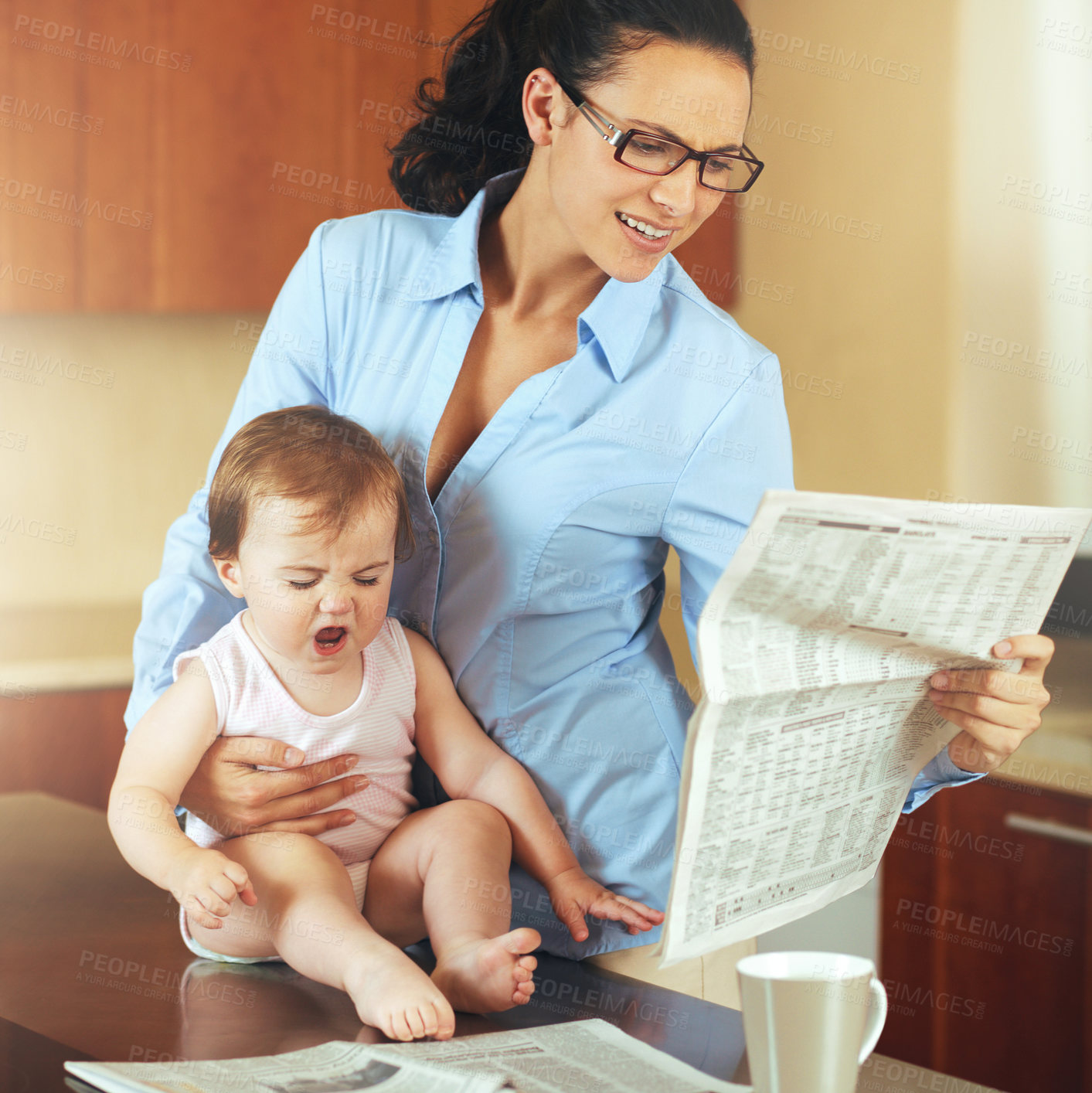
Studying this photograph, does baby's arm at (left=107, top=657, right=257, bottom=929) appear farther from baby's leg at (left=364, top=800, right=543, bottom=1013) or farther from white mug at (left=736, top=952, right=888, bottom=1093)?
white mug at (left=736, top=952, right=888, bottom=1093)

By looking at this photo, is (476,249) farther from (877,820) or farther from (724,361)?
(877,820)

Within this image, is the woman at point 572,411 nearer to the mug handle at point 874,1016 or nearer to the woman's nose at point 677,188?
the woman's nose at point 677,188

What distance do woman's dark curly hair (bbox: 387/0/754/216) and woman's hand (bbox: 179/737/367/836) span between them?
0.66 metres

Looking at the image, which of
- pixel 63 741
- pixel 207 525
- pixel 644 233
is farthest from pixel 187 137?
pixel 644 233

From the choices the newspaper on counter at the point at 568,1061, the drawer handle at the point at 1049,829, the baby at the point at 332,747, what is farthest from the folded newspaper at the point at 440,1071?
the drawer handle at the point at 1049,829

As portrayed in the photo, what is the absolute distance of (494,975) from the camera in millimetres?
809

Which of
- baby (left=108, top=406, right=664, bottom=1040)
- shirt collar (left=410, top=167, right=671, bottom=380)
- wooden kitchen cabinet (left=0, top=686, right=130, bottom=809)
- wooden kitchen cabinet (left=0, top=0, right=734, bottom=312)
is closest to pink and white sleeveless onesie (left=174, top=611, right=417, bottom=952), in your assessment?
baby (left=108, top=406, right=664, bottom=1040)

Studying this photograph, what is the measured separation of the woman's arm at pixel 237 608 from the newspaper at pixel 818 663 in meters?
0.38

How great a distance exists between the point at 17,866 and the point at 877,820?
88cm

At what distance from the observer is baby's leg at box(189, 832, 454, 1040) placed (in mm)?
769

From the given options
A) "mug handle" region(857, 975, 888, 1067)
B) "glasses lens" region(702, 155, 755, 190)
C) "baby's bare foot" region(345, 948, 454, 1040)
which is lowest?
"baby's bare foot" region(345, 948, 454, 1040)

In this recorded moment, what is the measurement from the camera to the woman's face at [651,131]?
3.26 feet

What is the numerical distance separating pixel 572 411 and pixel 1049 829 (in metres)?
1.19

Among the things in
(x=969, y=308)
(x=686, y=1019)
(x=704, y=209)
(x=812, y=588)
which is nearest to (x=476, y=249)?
(x=704, y=209)
